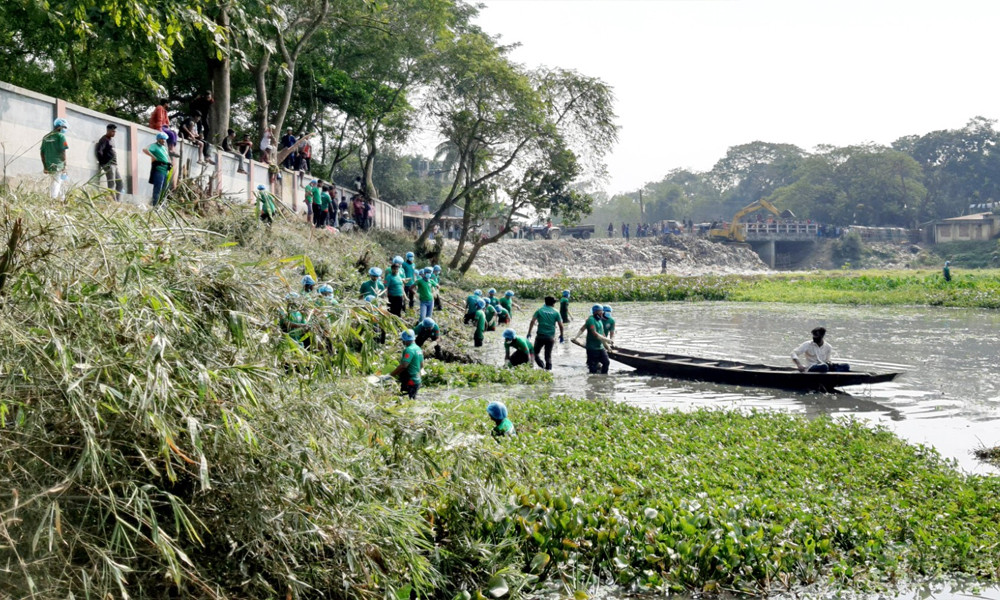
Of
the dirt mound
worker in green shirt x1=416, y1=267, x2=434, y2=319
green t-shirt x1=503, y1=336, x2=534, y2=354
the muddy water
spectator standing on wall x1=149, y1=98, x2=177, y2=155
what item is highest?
spectator standing on wall x1=149, y1=98, x2=177, y2=155

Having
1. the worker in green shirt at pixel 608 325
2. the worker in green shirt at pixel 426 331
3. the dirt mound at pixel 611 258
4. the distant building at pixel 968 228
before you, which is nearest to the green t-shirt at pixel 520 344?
the worker in green shirt at pixel 426 331

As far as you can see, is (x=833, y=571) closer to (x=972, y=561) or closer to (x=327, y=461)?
(x=972, y=561)

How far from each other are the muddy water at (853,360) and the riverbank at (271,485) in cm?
471

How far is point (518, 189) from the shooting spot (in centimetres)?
4044

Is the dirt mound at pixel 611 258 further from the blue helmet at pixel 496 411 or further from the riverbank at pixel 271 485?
the riverbank at pixel 271 485

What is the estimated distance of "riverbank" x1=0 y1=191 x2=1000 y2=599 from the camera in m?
4.60

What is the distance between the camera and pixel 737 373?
17.0 meters

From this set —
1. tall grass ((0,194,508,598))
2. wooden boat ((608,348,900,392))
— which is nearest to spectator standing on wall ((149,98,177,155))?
wooden boat ((608,348,900,392))

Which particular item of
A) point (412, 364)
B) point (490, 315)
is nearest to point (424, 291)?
point (490, 315)

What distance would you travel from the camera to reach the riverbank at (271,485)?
15.1 ft

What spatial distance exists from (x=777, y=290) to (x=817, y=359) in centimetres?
2946

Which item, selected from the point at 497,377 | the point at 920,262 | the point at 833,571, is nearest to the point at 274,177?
the point at 497,377

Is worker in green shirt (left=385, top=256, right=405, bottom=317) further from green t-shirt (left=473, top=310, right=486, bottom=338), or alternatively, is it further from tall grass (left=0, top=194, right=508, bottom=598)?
tall grass (left=0, top=194, right=508, bottom=598)

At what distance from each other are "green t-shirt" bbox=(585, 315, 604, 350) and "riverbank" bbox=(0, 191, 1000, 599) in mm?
9236
